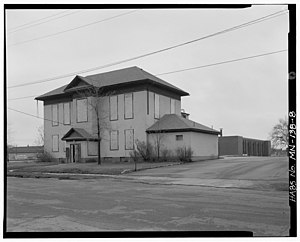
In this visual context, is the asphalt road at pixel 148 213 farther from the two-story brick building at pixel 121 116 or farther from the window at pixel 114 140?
the window at pixel 114 140

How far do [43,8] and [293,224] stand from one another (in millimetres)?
4426

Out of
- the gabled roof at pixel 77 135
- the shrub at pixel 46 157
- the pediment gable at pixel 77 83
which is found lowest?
the shrub at pixel 46 157

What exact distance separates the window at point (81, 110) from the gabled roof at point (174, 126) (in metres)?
6.80

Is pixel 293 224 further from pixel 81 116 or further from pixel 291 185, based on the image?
pixel 81 116

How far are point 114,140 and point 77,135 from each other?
3.61 metres

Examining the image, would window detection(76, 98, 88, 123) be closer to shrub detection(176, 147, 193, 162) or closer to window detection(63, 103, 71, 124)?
window detection(63, 103, 71, 124)

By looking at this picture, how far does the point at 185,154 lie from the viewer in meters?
30.4

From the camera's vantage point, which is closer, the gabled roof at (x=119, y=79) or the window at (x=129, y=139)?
the gabled roof at (x=119, y=79)

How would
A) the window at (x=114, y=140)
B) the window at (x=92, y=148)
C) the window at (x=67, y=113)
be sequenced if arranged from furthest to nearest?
the window at (x=67, y=113) → the window at (x=92, y=148) → the window at (x=114, y=140)

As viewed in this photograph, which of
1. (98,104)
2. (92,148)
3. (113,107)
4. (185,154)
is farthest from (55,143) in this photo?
(185,154)

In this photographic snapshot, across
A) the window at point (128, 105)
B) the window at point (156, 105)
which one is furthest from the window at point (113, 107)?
the window at point (156, 105)

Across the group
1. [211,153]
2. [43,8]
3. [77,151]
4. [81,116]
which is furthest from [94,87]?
[43,8]

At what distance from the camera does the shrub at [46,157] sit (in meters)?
35.8

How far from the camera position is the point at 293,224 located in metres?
4.71
